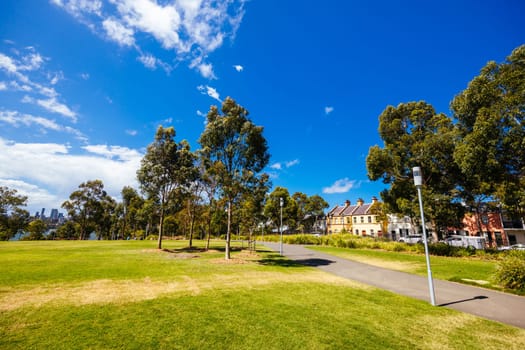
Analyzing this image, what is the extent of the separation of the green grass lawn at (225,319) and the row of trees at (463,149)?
15645 millimetres

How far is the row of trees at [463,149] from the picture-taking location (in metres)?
15.3

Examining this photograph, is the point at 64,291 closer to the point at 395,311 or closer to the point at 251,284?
the point at 251,284

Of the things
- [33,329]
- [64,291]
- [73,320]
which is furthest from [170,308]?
[64,291]

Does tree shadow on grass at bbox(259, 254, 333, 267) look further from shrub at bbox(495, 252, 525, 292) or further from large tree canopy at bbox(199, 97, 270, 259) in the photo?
shrub at bbox(495, 252, 525, 292)

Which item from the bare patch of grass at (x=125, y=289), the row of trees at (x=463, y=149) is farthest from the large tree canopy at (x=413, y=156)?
the bare patch of grass at (x=125, y=289)

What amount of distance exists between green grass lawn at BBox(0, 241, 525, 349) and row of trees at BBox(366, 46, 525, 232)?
15645 mm

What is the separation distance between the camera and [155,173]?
71.3ft

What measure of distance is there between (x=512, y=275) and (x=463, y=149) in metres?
11.9

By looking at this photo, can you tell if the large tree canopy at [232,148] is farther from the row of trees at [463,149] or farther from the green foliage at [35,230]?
the green foliage at [35,230]

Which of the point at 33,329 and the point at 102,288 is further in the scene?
the point at 102,288

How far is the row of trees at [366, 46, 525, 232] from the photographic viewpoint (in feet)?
50.2

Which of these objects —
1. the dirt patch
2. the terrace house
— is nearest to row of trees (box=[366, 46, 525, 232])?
the dirt patch

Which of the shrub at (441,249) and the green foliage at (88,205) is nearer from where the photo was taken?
the shrub at (441,249)

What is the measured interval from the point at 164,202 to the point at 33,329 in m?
19.1
